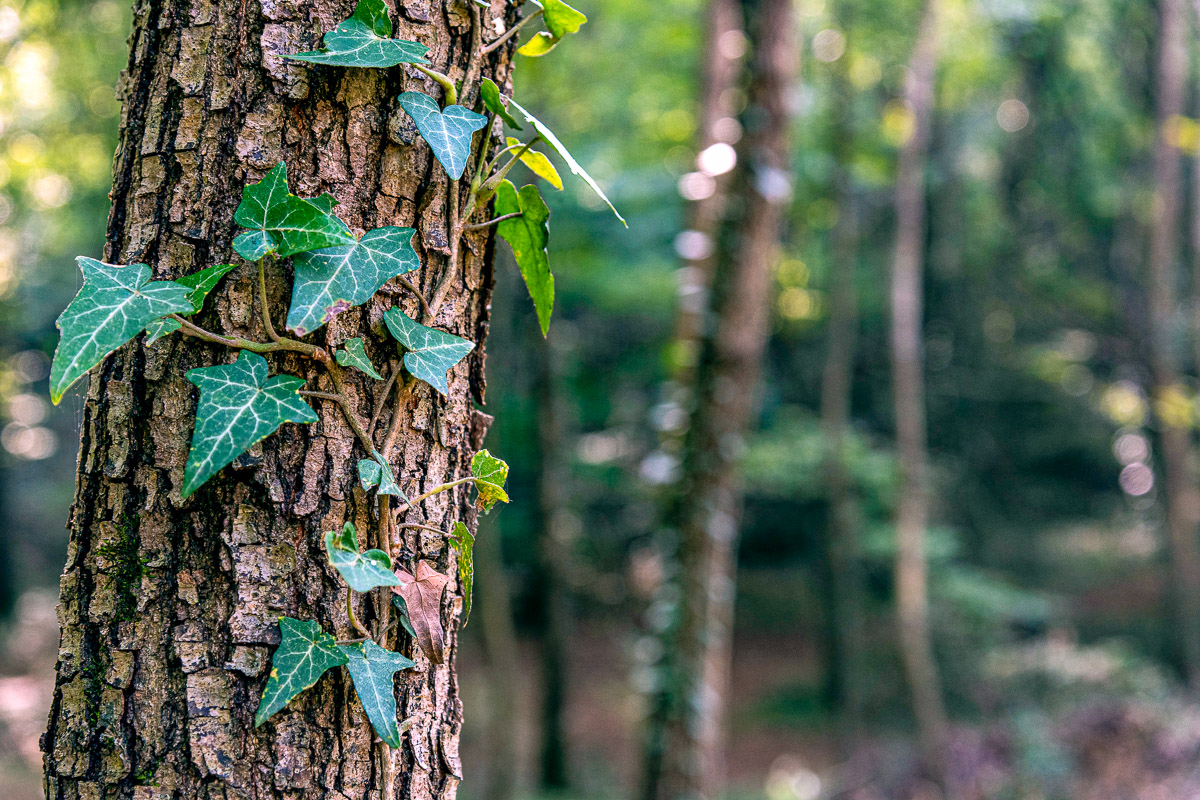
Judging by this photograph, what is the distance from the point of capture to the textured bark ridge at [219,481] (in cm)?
78

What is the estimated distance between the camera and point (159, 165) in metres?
0.83

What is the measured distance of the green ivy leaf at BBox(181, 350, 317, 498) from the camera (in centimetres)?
73

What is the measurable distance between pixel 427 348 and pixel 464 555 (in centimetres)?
24

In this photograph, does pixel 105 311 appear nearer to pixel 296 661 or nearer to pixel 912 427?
pixel 296 661

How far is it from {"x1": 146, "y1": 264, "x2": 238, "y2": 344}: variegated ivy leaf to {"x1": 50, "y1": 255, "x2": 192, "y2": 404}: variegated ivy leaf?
1 cm

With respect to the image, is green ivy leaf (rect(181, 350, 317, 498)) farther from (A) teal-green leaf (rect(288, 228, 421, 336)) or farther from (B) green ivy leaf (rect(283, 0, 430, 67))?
(B) green ivy leaf (rect(283, 0, 430, 67))

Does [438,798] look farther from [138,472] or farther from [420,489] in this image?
[138,472]

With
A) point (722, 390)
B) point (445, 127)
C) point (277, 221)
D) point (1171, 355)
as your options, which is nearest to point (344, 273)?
point (277, 221)

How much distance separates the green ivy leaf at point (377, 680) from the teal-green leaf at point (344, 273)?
32cm

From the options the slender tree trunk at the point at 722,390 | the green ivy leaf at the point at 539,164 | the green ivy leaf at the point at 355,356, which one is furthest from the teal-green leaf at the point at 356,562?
the slender tree trunk at the point at 722,390

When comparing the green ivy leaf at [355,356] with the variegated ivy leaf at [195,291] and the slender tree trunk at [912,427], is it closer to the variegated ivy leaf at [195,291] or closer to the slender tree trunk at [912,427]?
the variegated ivy leaf at [195,291]

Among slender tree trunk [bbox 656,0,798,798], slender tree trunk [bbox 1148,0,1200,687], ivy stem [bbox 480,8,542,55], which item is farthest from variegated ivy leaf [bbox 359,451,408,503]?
slender tree trunk [bbox 1148,0,1200,687]

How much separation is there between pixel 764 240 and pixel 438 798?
334cm

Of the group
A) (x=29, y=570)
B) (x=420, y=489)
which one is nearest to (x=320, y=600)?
(x=420, y=489)
